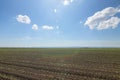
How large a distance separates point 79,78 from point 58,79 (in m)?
1.77

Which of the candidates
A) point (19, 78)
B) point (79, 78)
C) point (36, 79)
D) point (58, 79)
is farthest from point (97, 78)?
point (19, 78)

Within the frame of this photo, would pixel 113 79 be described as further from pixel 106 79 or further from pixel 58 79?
pixel 58 79

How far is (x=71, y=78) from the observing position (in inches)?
510

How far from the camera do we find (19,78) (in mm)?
13062

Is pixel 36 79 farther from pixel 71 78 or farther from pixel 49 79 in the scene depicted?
pixel 71 78

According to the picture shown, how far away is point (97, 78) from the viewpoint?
43.3 feet

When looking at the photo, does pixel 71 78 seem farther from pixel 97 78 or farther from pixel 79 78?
pixel 97 78

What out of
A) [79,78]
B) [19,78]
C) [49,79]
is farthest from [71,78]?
[19,78]

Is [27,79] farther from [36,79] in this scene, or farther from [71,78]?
[71,78]

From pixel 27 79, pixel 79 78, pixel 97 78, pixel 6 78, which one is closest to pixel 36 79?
pixel 27 79

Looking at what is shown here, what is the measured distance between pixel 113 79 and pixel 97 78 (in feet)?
4.09

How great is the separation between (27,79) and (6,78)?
184 cm

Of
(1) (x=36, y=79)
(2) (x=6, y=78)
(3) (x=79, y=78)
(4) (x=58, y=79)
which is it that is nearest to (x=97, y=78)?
(3) (x=79, y=78)

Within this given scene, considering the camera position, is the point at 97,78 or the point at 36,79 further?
the point at 97,78
